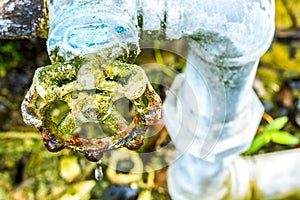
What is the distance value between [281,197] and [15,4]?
2.50 ft

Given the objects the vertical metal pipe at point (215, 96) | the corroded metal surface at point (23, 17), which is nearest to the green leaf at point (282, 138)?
the vertical metal pipe at point (215, 96)

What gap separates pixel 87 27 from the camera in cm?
63

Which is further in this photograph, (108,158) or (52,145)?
(108,158)

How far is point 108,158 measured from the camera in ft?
4.32

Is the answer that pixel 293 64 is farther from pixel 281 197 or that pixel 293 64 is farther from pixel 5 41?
pixel 5 41

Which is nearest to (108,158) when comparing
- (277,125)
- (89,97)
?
(277,125)

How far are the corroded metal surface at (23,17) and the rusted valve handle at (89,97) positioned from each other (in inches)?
8.7

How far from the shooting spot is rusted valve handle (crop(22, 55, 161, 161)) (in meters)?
0.61

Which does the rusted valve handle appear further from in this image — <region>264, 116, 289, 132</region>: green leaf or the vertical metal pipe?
<region>264, 116, 289, 132</region>: green leaf

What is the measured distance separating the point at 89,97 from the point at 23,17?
28 cm

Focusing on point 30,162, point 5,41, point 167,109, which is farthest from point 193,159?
point 5,41

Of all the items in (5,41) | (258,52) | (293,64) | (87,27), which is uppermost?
(87,27)

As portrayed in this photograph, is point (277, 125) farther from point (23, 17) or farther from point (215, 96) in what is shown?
point (23, 17)

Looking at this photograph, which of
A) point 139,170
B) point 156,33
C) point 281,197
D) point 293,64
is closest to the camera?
point 156,33
